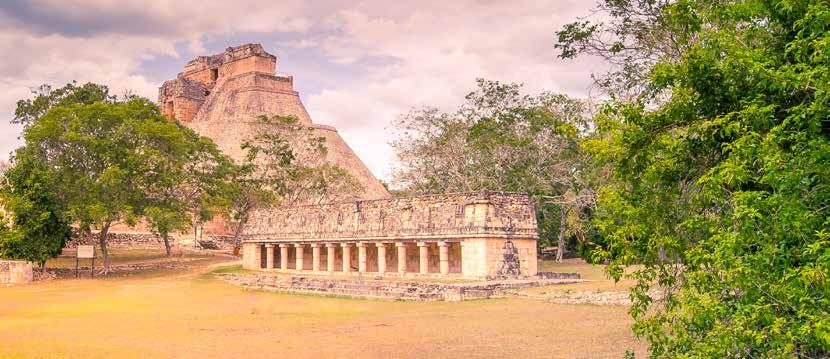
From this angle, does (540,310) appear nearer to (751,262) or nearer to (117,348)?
(117,348)

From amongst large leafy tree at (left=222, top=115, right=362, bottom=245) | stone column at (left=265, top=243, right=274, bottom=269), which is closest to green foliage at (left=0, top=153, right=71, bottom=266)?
stone column at (left=265, top=243, right=274, bottom=269)

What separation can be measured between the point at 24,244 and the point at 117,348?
65.0 feet

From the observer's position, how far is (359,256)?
28281 mm

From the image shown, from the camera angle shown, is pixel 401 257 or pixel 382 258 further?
pixel 382 258

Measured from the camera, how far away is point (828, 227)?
5.06m

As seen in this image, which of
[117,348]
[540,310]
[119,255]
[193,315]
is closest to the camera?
[117,348]

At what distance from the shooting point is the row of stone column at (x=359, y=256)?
967 inches

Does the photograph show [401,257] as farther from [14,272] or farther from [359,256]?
[14,272]

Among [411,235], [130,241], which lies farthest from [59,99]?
[411,235]

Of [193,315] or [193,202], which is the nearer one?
[193,315]

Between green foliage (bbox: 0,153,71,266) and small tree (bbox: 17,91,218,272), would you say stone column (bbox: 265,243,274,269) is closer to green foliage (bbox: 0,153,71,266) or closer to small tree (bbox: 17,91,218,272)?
small tree (bbox: 17,91,218,272)

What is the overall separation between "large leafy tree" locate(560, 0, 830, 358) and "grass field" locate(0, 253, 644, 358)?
3.86 m

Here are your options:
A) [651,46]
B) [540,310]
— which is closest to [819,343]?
[651,46]

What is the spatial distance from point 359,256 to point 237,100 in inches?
2036
